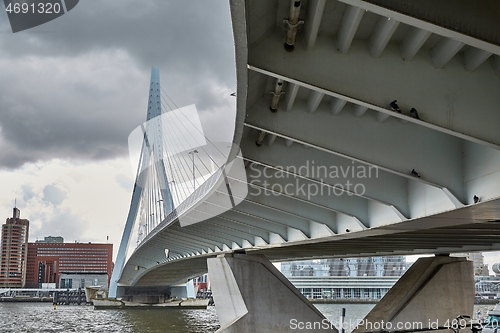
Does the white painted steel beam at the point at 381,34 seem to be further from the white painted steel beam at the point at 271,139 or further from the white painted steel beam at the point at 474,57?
the white painted steel beam at the point at 271,139

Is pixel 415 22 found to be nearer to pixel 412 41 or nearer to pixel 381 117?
pixel 412 41

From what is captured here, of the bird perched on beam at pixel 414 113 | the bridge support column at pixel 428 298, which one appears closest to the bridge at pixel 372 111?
the bird perched on beam at pixel 414 113

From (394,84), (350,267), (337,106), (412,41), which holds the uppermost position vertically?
(412,41)

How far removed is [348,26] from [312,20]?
524 millimetres

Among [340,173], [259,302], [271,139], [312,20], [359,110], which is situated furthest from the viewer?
[259,302]

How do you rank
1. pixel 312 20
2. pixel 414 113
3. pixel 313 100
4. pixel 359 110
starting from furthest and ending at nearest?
pixel 359 110
pixel 313 100
pixel 414 113
pixel 312 20

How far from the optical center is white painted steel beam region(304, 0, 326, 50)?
24.7 feet

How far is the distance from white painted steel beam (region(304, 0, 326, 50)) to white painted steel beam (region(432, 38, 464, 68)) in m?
1.77

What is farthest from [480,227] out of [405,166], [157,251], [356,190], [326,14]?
[157,251]

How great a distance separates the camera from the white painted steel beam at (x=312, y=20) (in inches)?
297

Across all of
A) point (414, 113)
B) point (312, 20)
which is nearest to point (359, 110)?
point (414, 113)

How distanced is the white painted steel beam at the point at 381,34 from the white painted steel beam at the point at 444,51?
0.82 m

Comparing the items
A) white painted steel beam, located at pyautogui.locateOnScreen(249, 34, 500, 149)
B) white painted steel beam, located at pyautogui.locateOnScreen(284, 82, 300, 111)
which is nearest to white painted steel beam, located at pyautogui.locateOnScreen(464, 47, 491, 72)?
white painted steel beam, located at pyautogui.locateOnScreen(249, 34, 500, 149)

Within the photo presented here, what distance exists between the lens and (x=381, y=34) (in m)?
8.12
